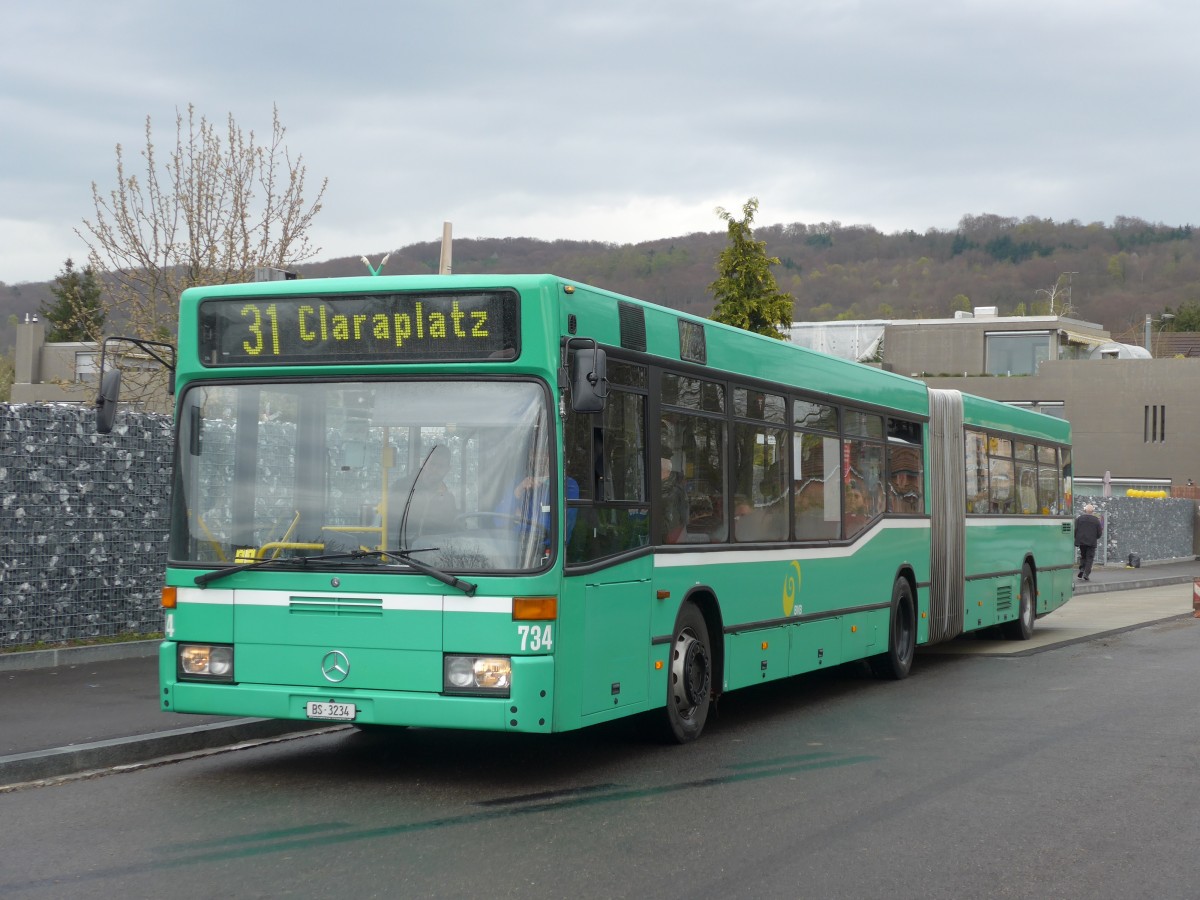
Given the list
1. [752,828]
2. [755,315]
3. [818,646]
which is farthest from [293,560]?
[755,315]

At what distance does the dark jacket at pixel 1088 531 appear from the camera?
3541 centimetres

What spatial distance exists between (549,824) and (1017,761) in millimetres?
3665

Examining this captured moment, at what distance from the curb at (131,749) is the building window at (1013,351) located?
6362cm

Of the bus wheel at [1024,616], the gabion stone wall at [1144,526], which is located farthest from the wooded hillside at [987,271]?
the bus wheel at [1024,616]

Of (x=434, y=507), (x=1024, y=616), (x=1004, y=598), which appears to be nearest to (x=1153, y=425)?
(x=1024, y=616)

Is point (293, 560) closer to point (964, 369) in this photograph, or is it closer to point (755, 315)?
point (755, 315)

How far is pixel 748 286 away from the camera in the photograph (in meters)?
31.7

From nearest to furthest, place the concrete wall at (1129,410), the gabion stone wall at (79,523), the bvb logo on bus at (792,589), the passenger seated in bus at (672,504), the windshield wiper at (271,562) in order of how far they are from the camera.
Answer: the windshield wiper at (271,562), the passenger seated in bus at (672,504), the bvb logo on bus at (792,589), the gabion stone wall at (79,523), the concrete wall at (1129,410)

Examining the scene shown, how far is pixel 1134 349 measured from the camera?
75.4 metres

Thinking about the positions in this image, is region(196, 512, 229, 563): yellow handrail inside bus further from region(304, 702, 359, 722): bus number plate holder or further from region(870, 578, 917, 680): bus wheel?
region(870, 578, 917, 680): bus wheel

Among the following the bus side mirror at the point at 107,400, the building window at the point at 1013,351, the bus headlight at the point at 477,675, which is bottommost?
the bus headlight at the point at 477,675

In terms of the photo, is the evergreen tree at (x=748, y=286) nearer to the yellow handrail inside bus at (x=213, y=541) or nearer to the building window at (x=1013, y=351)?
the yellow handrail inside bus at (x=213, y=541)

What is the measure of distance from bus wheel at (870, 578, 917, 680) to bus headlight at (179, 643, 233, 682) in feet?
25.5

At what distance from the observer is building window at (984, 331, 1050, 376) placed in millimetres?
70000
